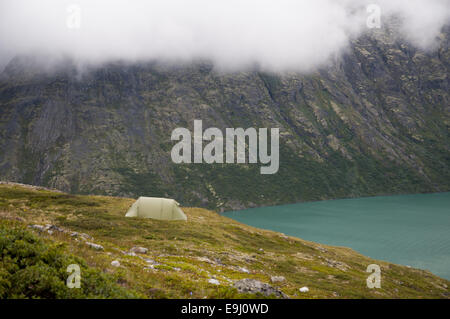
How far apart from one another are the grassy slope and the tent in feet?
6.82

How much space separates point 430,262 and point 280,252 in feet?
213

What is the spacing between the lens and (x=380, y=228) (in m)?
128

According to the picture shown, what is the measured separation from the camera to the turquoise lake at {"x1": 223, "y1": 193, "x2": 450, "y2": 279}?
88.2 m

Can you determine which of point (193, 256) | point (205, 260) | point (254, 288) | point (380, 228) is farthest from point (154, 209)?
point (380, 228)

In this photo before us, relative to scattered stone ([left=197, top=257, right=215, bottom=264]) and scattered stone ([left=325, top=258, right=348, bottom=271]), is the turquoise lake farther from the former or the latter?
scattered stone ([left=197, top=257, right=215, bottom=264])

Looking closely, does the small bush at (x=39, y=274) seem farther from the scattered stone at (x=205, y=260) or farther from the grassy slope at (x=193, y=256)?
the scattered stone at (x=205, y=260)

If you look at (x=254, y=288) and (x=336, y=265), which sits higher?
(x=254, y=288)

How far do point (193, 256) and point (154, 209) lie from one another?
1794 cm

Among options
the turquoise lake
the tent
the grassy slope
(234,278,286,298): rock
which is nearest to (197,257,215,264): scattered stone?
the grassy slope

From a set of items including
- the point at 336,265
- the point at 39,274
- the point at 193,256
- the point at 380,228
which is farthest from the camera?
the point at 380,228

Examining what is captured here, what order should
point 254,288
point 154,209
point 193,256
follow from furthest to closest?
point 154,209
point 193,256
point 254,288

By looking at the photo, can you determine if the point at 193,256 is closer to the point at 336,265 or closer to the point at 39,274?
the point at 39,274

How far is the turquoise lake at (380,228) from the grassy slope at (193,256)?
4642 centimetres
